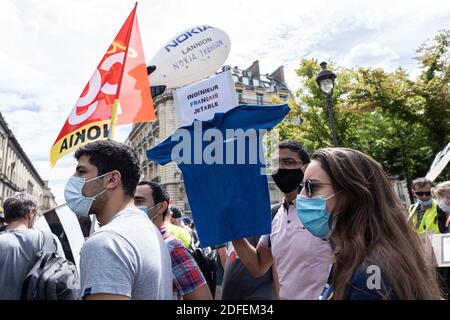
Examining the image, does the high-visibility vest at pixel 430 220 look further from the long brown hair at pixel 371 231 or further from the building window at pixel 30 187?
the building window at pixel 30 187

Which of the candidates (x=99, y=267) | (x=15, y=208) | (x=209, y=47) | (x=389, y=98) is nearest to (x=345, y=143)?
(x=389, y=98)

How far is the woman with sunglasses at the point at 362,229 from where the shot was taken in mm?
1323

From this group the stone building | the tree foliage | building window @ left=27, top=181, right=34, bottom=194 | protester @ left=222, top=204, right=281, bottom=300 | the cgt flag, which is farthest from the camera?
building window @ left=27, top=181, right=34, bottom=194

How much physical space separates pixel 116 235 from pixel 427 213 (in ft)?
15.6

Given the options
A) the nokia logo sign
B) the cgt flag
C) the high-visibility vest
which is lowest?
the high-visibility vest

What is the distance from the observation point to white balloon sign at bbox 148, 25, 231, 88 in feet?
13.5

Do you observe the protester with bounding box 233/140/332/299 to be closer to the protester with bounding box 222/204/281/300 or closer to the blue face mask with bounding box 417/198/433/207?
the protester with bounding box 222/204/281/300

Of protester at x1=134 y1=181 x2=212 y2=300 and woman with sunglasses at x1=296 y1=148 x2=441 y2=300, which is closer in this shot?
woman with sunglasses at x1=296 y1=148 x2=441 y2=300

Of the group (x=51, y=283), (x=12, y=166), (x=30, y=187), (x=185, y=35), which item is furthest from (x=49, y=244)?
(x=30, y=187)

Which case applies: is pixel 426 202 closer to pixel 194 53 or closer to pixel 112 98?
pixel 194 53

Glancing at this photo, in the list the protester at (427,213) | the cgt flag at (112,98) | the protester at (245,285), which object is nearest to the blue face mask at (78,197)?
the protester at (245,285)

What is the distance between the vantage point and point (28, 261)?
121 inches

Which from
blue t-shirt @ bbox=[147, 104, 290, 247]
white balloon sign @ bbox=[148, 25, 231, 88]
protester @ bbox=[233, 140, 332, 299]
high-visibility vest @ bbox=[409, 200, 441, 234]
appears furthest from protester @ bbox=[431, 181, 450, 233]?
blue t-shirt @ bbox=[147, 104, 290, 247]
